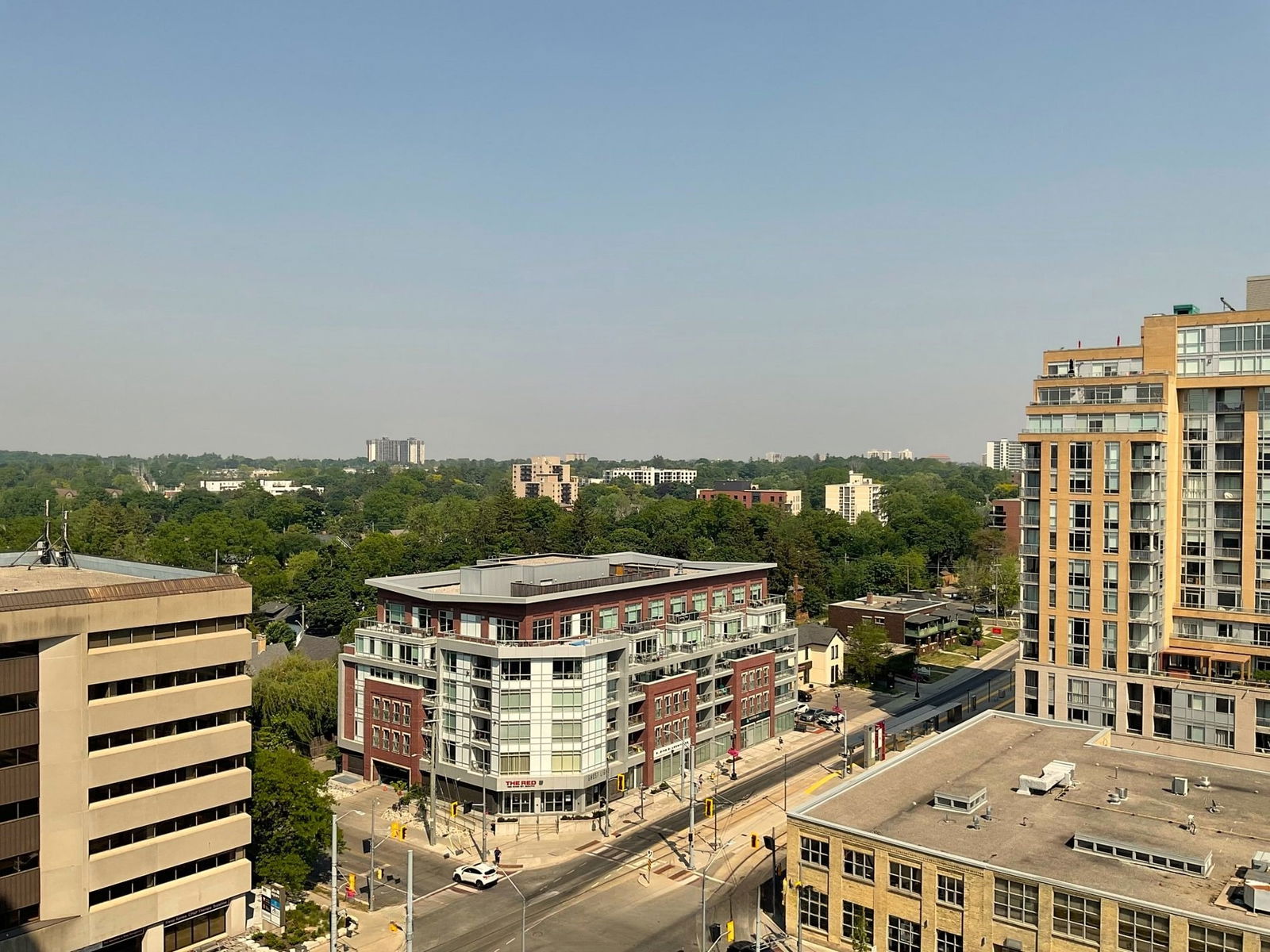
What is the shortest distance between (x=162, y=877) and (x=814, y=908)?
38.2 m

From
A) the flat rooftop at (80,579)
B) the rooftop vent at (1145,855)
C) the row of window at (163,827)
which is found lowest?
the row of window at (163,827)

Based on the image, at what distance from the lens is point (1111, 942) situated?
47188 millimetres

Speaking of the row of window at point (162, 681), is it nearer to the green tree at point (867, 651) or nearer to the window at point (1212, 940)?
the window at point (1212, 940)

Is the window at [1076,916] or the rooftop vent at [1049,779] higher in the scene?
the rooftop vent at [1049,779]

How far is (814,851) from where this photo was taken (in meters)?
57.4

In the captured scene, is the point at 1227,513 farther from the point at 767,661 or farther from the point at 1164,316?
the point at 767,661

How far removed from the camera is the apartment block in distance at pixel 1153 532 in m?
84.3

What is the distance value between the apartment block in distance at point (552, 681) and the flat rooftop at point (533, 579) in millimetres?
213

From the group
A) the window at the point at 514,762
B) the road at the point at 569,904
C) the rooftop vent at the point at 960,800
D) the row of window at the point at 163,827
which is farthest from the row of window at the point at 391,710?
the rooftop vent at the point at 960,800

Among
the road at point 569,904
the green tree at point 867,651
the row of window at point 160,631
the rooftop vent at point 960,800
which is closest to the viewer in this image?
Result: the row of window at point 160,631

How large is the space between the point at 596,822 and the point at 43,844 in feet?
132

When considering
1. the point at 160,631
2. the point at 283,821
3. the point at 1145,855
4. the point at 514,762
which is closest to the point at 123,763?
the point at 160,631

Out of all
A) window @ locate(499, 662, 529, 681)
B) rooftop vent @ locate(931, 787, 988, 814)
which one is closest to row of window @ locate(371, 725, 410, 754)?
window @ locate(499, 662, 529, 681)

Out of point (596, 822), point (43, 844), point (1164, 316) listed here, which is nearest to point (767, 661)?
point (596, 822)
